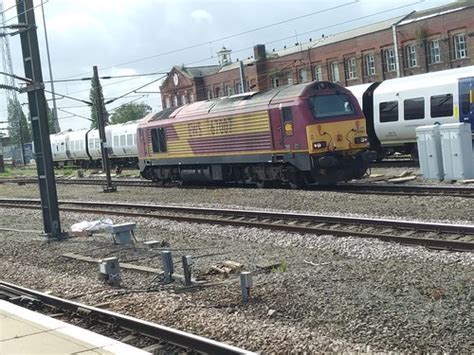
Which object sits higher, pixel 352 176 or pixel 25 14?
pixel 25 14

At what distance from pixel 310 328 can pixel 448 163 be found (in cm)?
1276

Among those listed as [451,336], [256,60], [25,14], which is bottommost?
[451,336]

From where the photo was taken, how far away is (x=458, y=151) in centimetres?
1702

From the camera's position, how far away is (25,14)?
12617 mm

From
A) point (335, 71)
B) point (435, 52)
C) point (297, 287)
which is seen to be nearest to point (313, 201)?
point (297, 287)

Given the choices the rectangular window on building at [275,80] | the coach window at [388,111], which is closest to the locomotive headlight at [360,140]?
the coach window at [388,111]

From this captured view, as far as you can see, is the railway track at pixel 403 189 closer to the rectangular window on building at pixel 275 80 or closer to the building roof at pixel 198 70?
the rectangular window on building at pixel 275 80

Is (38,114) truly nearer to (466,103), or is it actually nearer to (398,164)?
(466,103)

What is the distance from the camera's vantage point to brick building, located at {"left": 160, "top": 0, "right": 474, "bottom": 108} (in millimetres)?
49344

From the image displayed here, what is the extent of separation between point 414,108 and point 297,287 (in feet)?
57.8

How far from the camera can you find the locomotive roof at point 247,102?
1817cm

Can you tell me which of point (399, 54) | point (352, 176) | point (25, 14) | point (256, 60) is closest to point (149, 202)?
point (352, 176)

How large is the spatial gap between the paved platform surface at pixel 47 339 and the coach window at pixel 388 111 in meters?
20.1

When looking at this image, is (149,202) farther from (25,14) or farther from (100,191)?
(25,14)
